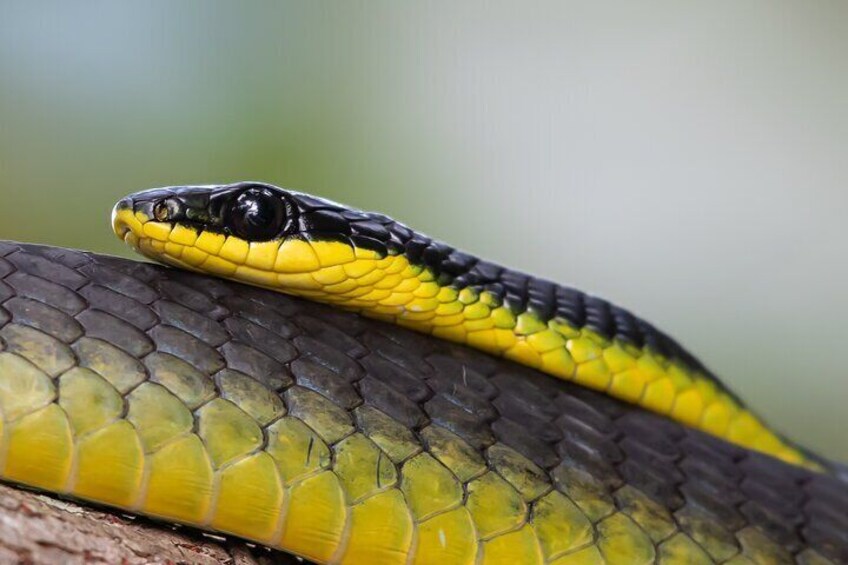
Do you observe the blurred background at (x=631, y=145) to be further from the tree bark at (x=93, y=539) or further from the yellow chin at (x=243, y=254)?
the tree bark at (x=93, y=539)

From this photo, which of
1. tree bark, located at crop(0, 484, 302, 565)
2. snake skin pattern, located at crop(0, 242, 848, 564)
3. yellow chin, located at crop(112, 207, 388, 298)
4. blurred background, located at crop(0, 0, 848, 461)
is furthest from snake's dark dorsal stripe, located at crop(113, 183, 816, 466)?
blurred background, located at crop(0, 0, 848, 461)

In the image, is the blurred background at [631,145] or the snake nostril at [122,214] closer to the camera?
the snake nostril at [122,214]

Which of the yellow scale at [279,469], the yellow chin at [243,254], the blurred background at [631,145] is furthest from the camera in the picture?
the blurred background at [631,145]

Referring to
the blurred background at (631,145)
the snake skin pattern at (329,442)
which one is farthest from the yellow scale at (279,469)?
the blurred background at (631,145)

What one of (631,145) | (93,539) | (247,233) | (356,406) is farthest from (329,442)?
(631,145)

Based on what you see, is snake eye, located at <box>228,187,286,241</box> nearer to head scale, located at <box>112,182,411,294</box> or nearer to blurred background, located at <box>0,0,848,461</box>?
head scale, located at <box>112,182,411,294</box>
